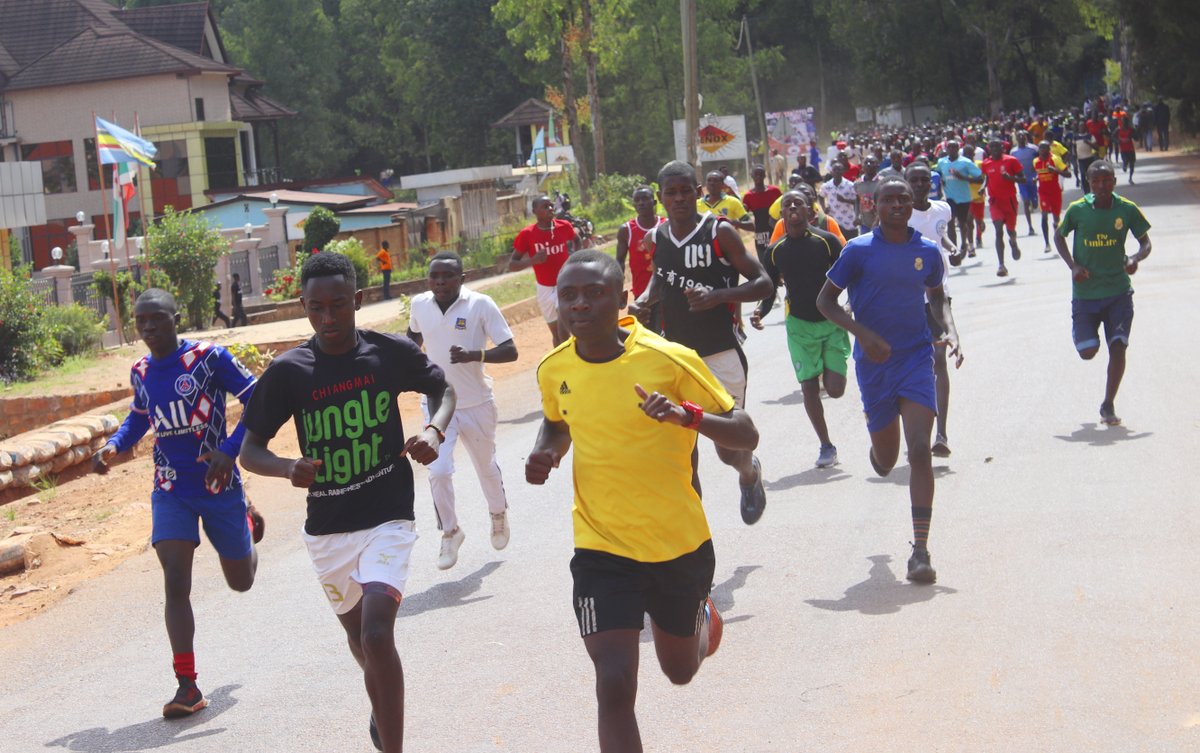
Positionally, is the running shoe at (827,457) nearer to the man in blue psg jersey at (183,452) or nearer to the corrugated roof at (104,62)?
the man in blue psg jersey at (183,452)

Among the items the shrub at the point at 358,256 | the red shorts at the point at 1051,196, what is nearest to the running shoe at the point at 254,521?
the red shorts at the point at 1051,196

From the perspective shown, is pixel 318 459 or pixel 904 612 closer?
pixel 318 459

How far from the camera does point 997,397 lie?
12.2 m

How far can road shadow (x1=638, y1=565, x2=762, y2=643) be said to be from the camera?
6758 mm

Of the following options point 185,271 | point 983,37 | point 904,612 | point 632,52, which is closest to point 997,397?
point 904,612

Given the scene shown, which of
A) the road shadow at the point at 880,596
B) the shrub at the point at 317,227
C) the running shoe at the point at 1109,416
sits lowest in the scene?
the road shadow at the point at 880,596

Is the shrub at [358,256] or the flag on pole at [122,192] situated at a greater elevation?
the flag on pole at [122,192]

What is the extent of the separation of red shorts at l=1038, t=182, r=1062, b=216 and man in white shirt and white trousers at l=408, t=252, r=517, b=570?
16474mm

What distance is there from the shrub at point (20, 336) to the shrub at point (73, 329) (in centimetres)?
87

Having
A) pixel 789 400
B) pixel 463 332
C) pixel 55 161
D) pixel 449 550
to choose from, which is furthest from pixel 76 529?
pixel 55 161

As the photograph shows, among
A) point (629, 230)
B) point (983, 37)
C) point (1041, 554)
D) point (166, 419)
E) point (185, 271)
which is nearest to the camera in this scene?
point (166, 419)

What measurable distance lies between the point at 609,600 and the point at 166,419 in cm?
279

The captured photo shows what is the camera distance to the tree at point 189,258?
87.3 ft

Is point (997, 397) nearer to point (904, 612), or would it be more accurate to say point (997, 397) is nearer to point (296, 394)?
point (904, 612)
